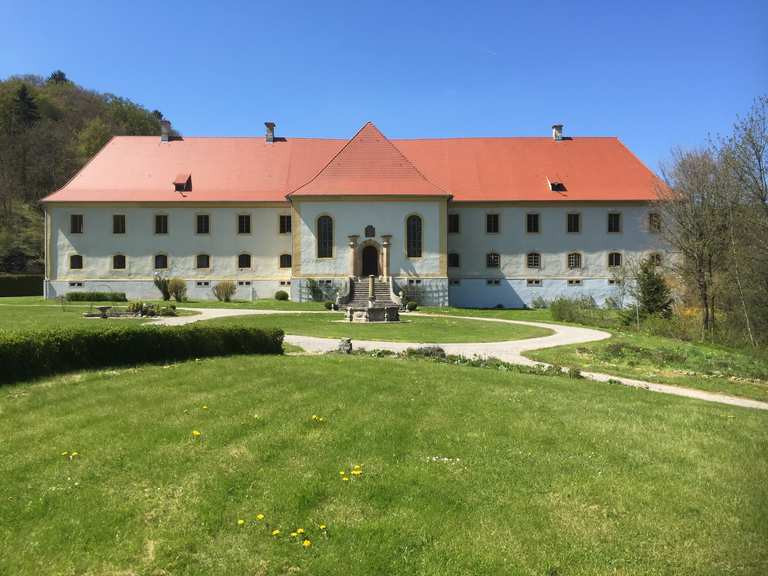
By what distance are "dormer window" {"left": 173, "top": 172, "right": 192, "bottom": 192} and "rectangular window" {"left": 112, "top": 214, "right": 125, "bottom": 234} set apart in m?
4.30

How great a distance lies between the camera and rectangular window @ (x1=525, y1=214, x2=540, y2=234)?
133ft

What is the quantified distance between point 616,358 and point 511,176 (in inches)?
1082

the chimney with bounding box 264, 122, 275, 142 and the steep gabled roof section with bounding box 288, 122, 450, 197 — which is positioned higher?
the chimney with bounding box 264, 122, 275, 142

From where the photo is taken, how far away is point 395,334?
2111 centimetres

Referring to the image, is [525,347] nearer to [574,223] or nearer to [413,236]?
[413,236]

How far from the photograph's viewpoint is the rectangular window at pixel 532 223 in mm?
40625

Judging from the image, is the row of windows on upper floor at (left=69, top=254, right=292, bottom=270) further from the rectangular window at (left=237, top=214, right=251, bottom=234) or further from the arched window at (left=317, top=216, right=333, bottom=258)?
the arched window at (left=317, top=216, right=333, bottom=258)

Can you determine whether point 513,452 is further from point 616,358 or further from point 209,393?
point 616,358

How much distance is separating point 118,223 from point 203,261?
6655 mm

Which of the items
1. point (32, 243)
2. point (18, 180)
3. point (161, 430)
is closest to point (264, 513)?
point (161, 430)

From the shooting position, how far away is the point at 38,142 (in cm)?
6053

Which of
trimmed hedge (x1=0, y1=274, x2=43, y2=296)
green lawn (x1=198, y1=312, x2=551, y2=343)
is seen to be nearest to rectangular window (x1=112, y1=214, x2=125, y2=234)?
trimmed hedge (x1=0, y1=274, x2=43, y2=296)

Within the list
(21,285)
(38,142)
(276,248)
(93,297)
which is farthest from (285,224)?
(38,142)

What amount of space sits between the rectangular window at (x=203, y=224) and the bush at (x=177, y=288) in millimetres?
4374
